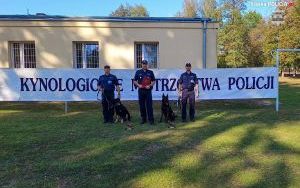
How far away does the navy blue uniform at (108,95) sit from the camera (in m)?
12.1

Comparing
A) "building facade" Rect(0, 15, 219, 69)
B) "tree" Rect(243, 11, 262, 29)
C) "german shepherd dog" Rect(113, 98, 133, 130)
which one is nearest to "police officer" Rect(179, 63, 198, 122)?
"german shepherd dog" Rect(113, 98, 133, 130)

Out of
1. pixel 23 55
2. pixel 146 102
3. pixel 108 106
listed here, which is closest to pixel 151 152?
pixel 146 102

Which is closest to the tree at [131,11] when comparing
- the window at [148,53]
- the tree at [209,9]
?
the tree at [209,9]

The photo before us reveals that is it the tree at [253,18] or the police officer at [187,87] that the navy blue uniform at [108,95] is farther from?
the tree at [253,18]

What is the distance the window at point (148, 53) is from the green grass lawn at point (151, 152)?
6.44 m

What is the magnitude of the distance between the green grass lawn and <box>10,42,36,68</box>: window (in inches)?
250

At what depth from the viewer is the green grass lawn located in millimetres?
6492

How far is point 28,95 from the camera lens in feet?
48.4

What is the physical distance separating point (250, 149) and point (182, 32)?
1106 centimetres

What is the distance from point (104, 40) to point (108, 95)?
709 cm

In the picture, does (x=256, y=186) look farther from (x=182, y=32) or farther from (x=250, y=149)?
(x=182, y=32)

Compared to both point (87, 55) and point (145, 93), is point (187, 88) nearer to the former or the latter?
point (145, 93)

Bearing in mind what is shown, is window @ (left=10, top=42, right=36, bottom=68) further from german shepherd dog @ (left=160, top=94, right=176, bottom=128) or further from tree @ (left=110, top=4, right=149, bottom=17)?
tree @ (left=110, top=4, right=149, bottom=17)

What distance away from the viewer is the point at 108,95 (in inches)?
481
